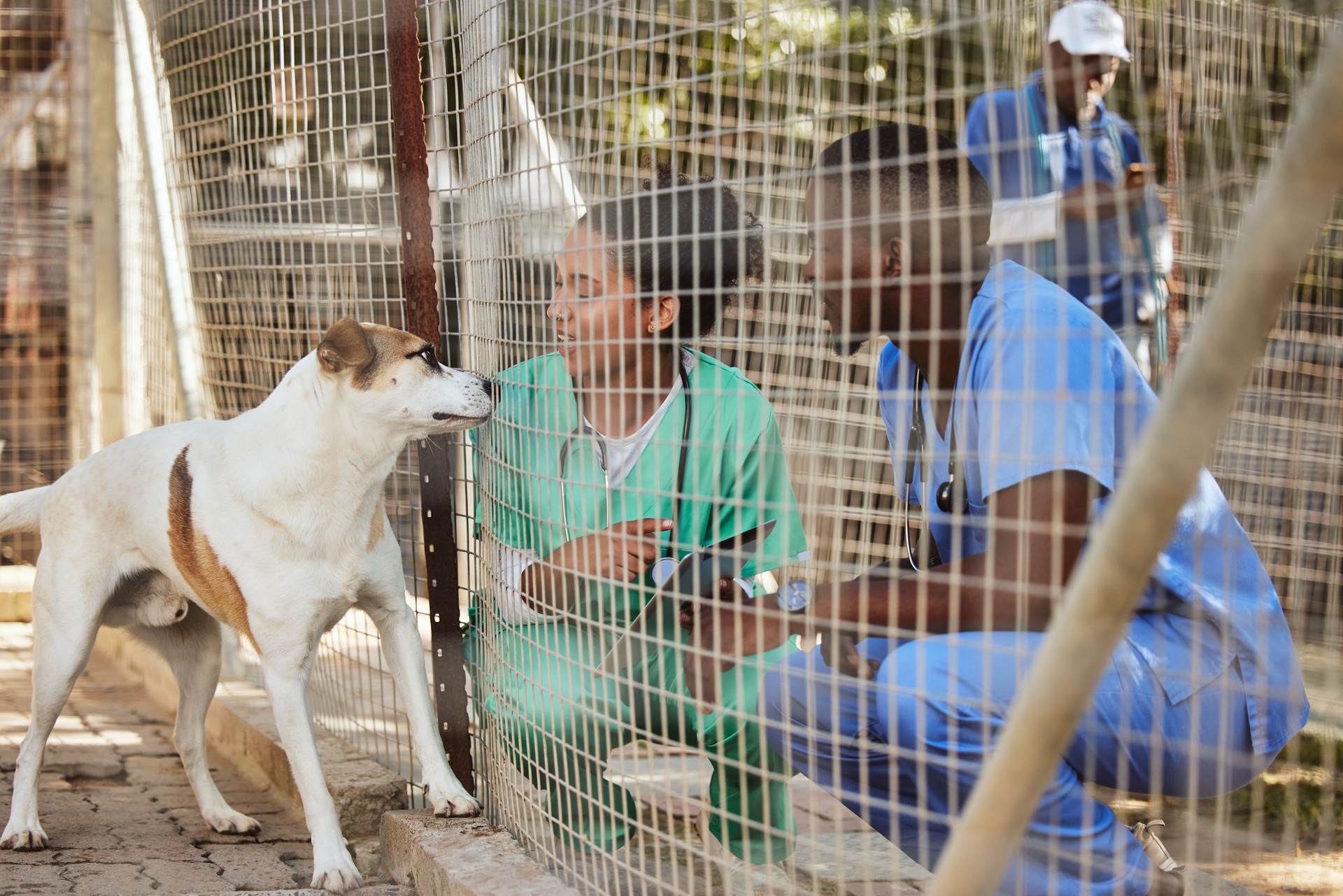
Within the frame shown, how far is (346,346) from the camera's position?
286 centimetres

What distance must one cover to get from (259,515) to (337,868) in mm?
903

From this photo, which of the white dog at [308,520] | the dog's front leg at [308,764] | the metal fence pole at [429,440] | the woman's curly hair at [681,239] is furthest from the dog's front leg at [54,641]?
the woman's curly hair at [681,239]

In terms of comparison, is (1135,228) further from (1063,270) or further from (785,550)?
(785,550)

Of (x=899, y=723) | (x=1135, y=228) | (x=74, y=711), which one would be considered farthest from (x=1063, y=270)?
(x=74, y=711)

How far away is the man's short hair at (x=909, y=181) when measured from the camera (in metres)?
1.59

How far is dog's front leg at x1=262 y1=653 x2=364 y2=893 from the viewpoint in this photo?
109 inches

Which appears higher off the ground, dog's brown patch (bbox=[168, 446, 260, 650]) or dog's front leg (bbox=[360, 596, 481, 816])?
Answer: dog's brown patch (bbox=[168, 446, 260, 650])

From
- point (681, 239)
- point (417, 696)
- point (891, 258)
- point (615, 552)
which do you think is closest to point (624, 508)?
point (615, 552)

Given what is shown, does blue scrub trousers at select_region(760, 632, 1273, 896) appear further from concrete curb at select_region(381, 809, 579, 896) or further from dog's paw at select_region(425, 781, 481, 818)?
dog's paw at select_region(425, 781, 481, 818)

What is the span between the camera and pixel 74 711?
4.75 meters

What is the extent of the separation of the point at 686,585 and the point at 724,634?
0.71 ft

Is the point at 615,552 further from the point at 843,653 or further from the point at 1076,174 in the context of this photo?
the point at 1076,174

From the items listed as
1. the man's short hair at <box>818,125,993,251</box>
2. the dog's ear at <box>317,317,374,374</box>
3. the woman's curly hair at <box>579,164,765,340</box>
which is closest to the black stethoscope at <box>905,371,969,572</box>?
the man's short hair at <box>818,125,993,251</box>

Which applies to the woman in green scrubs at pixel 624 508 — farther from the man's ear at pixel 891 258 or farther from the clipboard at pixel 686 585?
the man's ear at pixel 891 258
